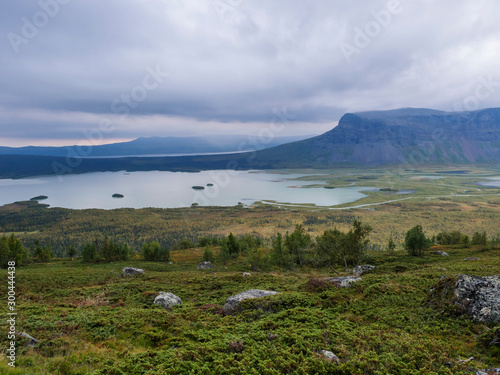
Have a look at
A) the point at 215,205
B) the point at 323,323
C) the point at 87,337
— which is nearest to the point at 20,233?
the point at 215,205

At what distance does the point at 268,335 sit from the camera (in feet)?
39.4

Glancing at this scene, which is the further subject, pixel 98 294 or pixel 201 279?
pixel 201 279

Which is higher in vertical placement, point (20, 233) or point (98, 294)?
point (98, 294)

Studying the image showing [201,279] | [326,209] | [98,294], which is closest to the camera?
[98,294]

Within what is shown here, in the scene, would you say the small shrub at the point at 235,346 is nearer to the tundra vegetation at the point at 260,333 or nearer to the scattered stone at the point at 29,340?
the tundra vegetation at the point at 260,333

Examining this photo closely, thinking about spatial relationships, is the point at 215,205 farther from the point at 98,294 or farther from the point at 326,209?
the point at 98,294

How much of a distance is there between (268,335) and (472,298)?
11389mm

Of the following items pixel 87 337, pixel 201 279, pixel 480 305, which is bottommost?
pixel 201 279

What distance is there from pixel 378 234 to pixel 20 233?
17273 centimetres

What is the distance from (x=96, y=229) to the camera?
12862cm

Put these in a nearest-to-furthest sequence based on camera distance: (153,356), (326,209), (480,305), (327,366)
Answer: (327,366) < (153,356) < (480,305) < (326,209)

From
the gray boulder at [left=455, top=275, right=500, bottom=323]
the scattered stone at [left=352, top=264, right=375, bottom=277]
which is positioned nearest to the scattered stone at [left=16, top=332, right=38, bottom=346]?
the gray boulder at [left=455, top=275, right=500, bottom=323]

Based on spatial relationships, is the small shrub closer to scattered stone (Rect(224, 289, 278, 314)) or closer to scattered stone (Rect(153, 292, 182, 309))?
scattered stone (Rect(224, 289, 278, 314))

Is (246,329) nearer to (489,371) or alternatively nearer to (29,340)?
(489,371)
